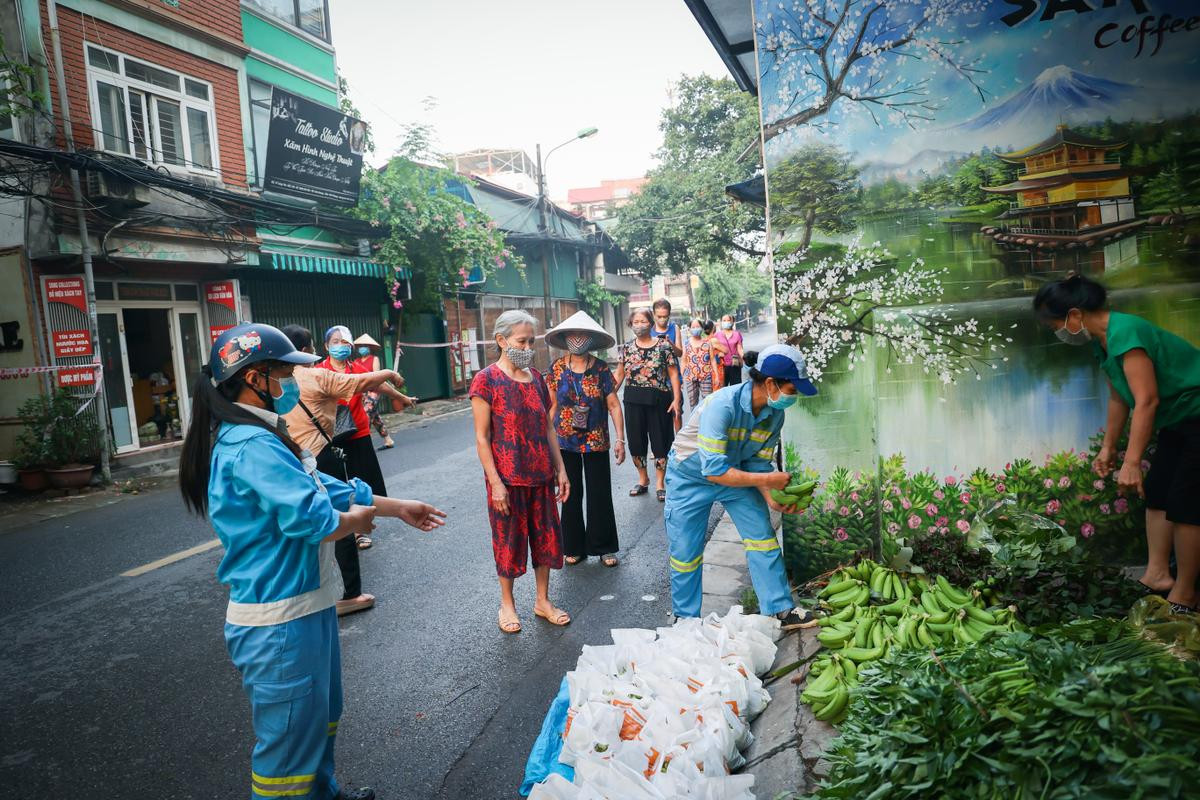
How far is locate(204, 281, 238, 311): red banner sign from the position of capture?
42.6 ft

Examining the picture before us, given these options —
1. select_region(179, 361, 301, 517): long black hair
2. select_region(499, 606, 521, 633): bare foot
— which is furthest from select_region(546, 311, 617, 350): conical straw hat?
select_region(179, 361, 301, 517): long black hair

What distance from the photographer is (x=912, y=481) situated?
4.23m

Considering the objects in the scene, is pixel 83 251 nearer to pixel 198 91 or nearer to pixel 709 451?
pixel 198 91

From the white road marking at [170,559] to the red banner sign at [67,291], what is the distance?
19.4 ft

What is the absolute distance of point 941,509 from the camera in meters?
4.18

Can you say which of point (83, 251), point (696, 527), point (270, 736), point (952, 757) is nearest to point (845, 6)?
point (696, 527)

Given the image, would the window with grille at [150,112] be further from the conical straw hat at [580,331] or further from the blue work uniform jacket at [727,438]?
the blue work uniform jacket at [727,438]

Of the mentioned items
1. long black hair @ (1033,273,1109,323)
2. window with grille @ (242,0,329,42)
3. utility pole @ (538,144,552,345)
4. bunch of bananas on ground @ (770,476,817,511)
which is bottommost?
bunch of bananas on ground @ (770,476,817,511)

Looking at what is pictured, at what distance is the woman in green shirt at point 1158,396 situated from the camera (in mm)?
3301

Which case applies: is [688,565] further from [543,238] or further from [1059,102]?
[543,238]

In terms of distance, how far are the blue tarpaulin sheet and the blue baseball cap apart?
181cm

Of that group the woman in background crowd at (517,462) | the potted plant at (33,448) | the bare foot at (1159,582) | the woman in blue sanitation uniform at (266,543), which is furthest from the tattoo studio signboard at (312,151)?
the bare foot at (1159,582)

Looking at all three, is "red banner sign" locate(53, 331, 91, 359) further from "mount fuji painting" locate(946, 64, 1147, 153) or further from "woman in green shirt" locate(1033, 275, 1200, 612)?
"woman in green shirt" locate(1033, 275, 1200, 612)

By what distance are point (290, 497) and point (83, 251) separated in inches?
413
